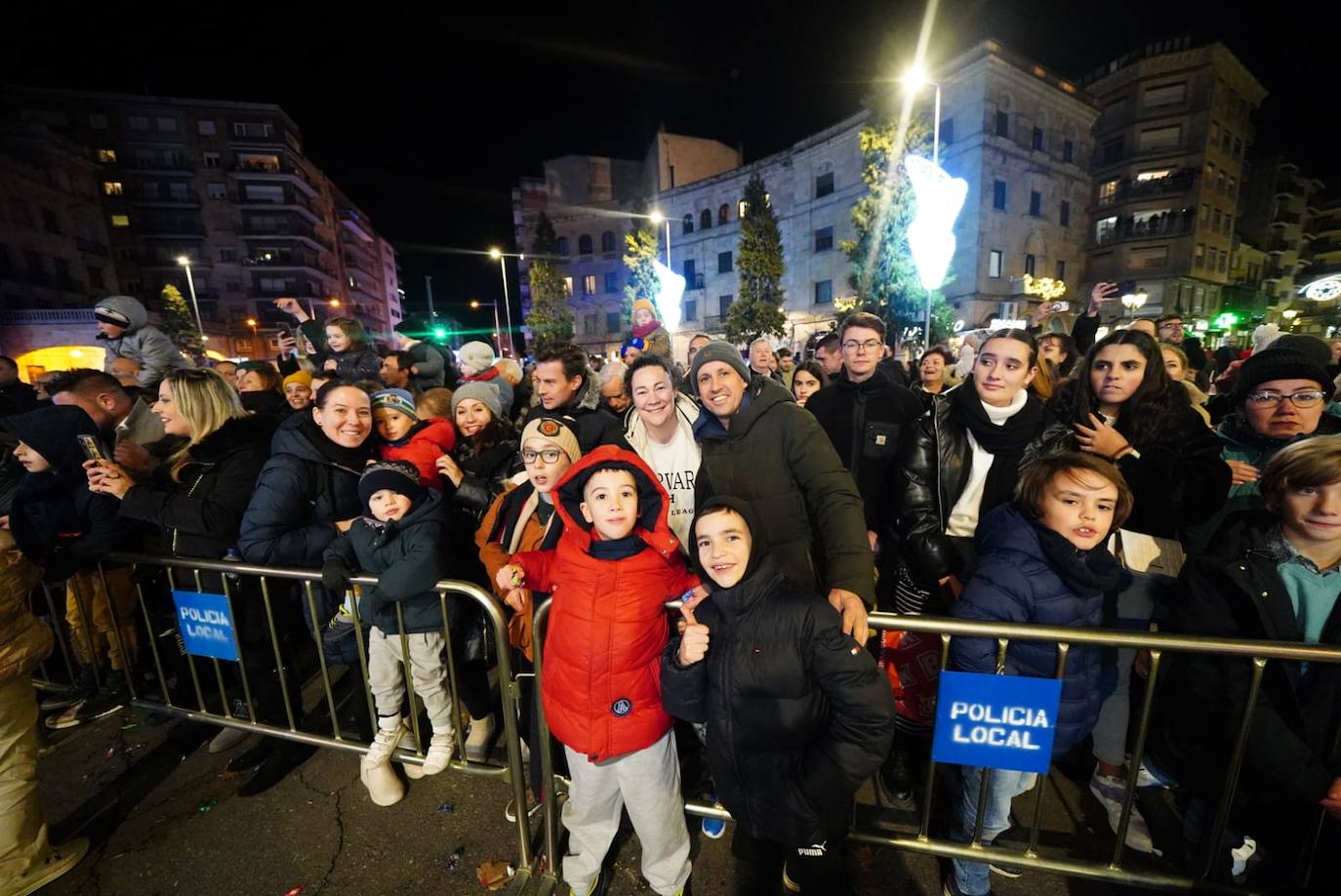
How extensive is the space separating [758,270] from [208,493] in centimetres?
3343

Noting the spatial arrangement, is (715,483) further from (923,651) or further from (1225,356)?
(1225,356)

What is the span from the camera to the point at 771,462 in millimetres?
2826

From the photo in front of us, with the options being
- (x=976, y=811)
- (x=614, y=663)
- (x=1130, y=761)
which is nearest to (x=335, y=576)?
(x=614, y=663)

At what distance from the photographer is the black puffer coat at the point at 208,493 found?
120 inches

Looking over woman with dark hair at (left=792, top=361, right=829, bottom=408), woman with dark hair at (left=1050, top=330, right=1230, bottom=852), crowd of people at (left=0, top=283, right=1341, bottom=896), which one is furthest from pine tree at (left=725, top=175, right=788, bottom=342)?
woman with dark hair at (left=1050, top=330, right=1230, bottom=852)

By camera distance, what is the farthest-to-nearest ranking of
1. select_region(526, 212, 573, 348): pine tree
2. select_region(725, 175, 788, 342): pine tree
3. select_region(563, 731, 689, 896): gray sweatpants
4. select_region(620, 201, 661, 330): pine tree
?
select_region(526, 212, 573, 348): pine tree → select_region(620, 201, 661, 330): pine tree → select_region(725, 175, 788, 342): pine tree → select_region(563, 731, 689, 896): gray sweatpants

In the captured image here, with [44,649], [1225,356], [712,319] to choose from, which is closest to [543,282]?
[712,319]

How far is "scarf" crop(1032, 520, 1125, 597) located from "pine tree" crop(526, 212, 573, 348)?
47.5 metres

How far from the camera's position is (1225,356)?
993 cm

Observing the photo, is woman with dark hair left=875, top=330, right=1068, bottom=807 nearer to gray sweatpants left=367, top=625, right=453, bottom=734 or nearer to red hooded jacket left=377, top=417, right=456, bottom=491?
gray sweatpants left=367, top=625, right=453, bottom=734

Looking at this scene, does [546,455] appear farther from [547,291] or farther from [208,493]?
[547,291]

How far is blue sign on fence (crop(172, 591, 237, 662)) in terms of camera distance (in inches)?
122

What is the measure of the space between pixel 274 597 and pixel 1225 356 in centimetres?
1475

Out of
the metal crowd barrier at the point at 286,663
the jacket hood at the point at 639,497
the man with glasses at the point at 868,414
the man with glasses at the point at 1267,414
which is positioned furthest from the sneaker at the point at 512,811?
the man with glasses at the point at 1267,414
